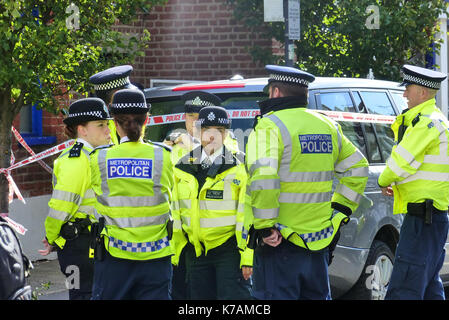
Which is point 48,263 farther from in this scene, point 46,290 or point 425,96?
point 425,96

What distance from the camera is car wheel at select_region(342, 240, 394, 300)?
700 centimetres

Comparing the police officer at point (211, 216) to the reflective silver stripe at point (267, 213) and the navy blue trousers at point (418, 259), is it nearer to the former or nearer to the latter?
the reflective silver stripe at point (267, 213)

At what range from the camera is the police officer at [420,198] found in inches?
244

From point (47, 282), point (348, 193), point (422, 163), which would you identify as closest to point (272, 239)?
point (348, 193)

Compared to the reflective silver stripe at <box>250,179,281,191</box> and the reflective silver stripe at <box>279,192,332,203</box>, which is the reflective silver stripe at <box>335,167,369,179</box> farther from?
the reflective silver stripe at <box>250,179,281,191</box>

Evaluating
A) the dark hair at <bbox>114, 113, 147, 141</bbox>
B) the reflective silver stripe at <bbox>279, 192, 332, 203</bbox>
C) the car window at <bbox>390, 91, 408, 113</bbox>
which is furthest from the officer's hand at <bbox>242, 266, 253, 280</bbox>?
the car window at <bbox>390, 91, 408, 113</bbox>

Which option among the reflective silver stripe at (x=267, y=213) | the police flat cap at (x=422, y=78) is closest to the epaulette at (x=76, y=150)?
the reflective silver stripe at (x=267, y=213)

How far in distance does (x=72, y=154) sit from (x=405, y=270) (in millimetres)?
2514

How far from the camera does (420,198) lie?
6254 mm

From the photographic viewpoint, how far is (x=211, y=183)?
5.89m

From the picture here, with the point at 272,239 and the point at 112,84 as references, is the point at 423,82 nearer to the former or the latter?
the point at 272,239

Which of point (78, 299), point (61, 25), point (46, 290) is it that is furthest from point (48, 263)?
point (78, 299)

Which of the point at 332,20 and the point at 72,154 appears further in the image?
the point at 332,20

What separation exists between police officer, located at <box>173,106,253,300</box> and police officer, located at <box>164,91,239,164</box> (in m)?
0.23
